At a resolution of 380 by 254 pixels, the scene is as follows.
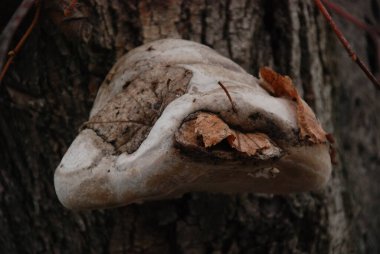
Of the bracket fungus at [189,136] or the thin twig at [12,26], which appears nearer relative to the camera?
the bracket fungus at [189,136]

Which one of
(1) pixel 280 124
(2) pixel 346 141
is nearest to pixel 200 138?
(1) pixel 280 124

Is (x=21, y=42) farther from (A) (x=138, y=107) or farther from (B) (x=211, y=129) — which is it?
(B) (x=211, y=129)

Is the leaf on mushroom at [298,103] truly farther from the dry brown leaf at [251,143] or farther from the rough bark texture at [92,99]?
the rough bark texture at [92,99]

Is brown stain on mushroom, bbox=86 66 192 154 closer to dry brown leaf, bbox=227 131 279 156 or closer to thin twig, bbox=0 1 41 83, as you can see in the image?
dry brown leaf, bbox=227 131 279 156

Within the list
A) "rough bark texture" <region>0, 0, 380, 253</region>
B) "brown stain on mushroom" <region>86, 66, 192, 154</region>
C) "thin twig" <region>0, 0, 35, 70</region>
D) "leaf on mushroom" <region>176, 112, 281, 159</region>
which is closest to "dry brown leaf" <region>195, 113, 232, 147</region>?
"leaf on mushroom" <region>176, 112, 281, 159</region>

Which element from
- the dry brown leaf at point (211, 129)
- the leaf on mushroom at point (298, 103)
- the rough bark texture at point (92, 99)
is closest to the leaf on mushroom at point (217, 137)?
the dry brown leaf at point (211, 129)

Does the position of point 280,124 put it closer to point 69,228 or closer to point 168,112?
point 168,112

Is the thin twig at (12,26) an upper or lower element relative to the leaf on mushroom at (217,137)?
upper
